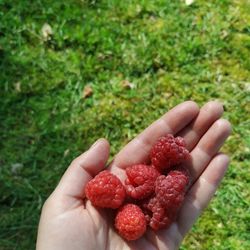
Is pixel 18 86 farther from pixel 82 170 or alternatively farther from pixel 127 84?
pixel 82 170

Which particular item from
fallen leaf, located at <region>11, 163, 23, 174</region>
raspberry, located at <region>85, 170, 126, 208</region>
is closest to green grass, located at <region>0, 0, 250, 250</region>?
fallen leaf, located at <region>11, 163, 23, 174</region>

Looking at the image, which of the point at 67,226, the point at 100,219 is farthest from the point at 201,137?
the point at 67,226

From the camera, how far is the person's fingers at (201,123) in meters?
2.98

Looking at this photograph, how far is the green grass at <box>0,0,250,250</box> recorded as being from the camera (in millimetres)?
3561

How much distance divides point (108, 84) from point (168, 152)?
51.1 inches

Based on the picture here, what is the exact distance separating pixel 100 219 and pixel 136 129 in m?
1.19

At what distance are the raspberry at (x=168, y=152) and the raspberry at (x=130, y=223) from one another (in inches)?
11.8

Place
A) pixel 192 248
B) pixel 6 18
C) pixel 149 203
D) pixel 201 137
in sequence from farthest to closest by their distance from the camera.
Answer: pixel 6 18 < pixel 192 248 < pixel 201 137 < pixel 149 203

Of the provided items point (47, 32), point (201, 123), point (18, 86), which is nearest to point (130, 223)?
point (201, 123)

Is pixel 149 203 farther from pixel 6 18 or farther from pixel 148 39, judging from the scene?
pixel 6 18

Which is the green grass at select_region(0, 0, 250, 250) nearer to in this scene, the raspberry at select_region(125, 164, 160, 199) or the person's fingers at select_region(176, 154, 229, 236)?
the person's fingers at select_region(176, 154, 229, 236)

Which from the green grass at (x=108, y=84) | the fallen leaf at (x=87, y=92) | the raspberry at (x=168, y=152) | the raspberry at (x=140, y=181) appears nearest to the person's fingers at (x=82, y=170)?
the raspberry at (x=140, y=181)

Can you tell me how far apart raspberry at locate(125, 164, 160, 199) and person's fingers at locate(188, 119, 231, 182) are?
243mm

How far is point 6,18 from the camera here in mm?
4297
